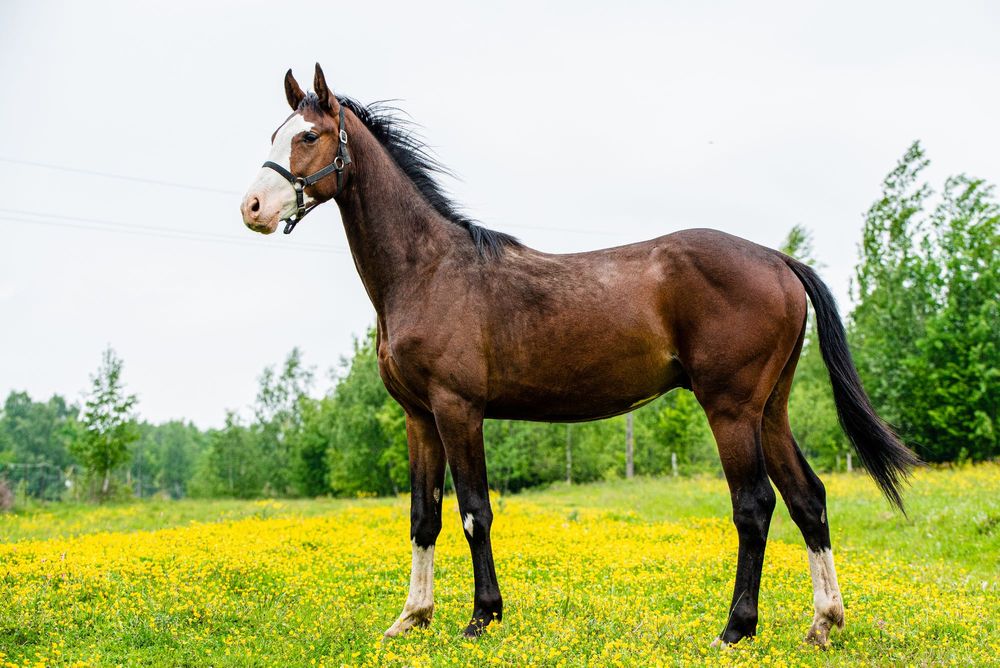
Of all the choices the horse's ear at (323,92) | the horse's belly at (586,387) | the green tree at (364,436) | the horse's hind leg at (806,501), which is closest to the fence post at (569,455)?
the green tree at (364,436)

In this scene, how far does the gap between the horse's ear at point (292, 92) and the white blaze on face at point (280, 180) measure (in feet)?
1.06

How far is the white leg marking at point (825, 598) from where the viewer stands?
18.4 feet

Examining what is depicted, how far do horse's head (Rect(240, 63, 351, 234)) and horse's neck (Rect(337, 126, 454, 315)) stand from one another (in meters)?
0.21

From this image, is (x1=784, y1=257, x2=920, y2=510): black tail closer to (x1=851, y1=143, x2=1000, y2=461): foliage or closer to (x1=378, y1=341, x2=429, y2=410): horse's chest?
(x1=378, y1=341, x2=429, y2=410): horse's chest

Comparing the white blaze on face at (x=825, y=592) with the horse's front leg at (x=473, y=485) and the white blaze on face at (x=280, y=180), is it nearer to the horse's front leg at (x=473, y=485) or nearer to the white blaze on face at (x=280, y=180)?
the horse's front leg at (x=473, y=485)

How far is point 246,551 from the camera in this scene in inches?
368

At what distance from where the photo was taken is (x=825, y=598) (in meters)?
5.62

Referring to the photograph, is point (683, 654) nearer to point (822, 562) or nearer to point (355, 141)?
point (822, 562)

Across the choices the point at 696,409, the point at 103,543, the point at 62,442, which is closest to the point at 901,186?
the point at 696,409

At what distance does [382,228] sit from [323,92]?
3.97 ft

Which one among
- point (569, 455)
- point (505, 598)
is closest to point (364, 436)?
point (569, 455)

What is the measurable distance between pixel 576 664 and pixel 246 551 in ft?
19.8

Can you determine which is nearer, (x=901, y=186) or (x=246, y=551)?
(x=246, y=551)

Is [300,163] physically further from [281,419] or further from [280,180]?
[281,419]
